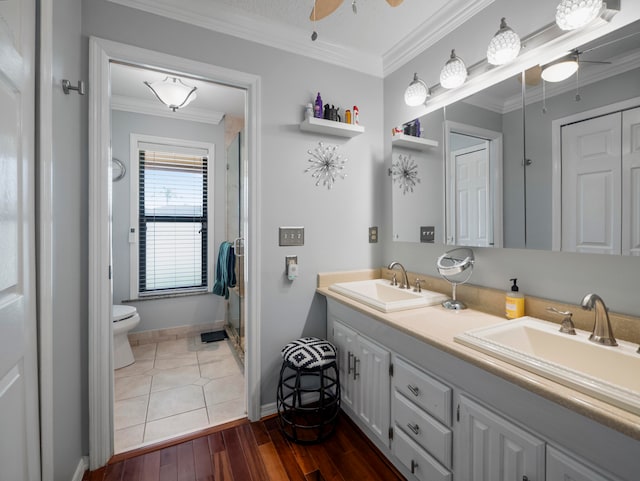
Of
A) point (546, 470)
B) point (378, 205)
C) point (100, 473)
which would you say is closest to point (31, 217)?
point (100, 473)

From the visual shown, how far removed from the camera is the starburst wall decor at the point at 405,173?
6.64 feet

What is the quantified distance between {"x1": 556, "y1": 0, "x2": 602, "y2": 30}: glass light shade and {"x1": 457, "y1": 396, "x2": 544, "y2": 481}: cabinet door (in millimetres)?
1493

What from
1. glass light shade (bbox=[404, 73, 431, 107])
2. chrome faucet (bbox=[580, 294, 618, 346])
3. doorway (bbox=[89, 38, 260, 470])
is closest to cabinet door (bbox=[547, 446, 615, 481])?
chrome faucet (bbox=[580, 294, 618, 346])

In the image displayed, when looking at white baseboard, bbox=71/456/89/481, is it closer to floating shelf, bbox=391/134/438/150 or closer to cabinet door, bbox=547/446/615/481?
cabinet door, bbox=547/446/615/481

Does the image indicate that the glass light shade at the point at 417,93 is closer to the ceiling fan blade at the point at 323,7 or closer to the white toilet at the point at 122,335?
the ceiling fan blade at the point at 323,7

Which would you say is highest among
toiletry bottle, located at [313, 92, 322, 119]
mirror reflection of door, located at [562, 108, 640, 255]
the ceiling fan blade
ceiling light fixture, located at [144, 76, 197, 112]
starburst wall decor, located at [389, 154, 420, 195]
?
ceiling light fixture, located at [144, 76, 197, 112]

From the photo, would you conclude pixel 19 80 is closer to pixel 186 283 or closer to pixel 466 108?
pixel 466 108

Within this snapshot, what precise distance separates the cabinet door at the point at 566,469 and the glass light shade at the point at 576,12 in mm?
1502

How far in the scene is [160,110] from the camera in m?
3.17

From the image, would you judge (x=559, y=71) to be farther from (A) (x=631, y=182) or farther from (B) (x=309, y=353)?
(B) (x=309, y=353)

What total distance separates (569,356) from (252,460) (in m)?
1.56

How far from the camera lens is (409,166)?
206cm

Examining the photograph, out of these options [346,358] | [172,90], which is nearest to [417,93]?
[346,358]

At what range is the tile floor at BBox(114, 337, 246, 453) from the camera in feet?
6.08
